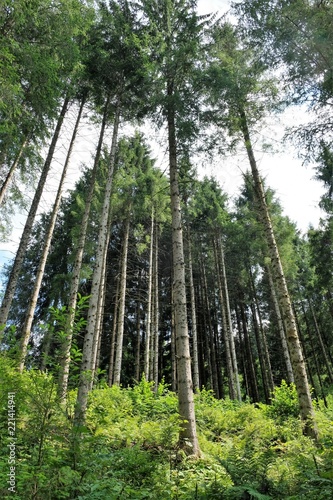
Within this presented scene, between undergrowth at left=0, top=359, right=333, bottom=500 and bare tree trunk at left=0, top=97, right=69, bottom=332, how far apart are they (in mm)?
4486

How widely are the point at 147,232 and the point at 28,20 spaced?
11386 mm

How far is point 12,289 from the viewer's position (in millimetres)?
9500

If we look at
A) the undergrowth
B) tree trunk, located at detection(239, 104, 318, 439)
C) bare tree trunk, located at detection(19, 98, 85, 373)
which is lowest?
the undergrowth

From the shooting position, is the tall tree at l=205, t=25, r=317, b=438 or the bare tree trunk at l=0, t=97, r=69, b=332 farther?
the bare tree trunk at l=0, t=97, r=69, b=332

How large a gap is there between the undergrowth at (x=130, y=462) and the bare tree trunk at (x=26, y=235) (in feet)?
14.7

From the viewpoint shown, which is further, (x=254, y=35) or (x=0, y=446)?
(x=254, y=35)

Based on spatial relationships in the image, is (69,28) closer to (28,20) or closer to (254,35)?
(28,20)

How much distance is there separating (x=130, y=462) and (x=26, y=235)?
27.6ft

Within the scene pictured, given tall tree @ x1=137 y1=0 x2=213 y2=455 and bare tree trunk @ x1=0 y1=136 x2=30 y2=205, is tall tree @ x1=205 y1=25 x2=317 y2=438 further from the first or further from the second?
bare tree trunk @ x1=0 y1=136 x2=30 y2=205

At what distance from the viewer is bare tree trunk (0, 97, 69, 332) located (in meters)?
9.27

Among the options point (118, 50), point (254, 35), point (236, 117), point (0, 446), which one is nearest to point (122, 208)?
point (118, 50)

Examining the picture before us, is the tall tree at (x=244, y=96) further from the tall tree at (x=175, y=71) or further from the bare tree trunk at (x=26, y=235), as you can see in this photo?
the bare tree trunk at (x=26, y=235)

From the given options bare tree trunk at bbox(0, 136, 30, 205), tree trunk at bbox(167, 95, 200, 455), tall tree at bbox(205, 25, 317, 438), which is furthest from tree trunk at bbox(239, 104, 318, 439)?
bare tree trunk at bbox(0, 136, 30, 205)

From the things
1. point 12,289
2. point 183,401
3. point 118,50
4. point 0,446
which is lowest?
point 0,446
